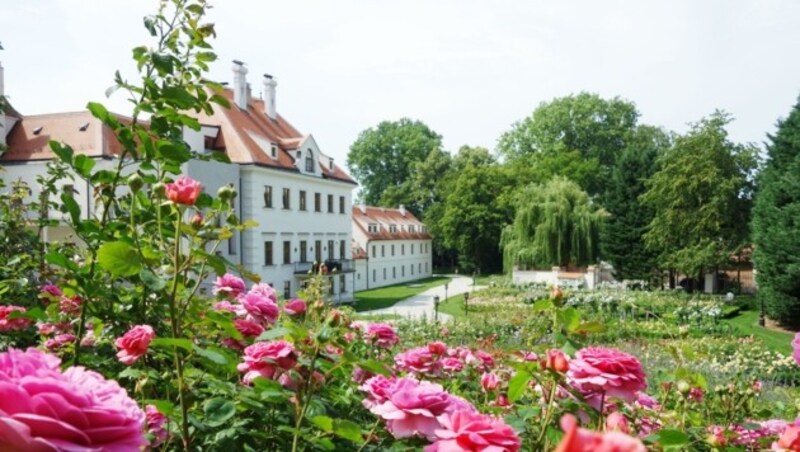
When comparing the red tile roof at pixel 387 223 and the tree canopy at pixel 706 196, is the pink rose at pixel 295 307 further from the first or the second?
the red tile roof at pixel 387 223

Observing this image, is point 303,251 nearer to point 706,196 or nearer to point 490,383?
point 706,196

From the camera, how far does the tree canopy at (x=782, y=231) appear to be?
16.1 metres

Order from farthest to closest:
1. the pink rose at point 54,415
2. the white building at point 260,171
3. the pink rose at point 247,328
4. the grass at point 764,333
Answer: the white building at point 260,171
the grass at point 764,333
the pink rose at point 247,328
the pink rose at point 54,415

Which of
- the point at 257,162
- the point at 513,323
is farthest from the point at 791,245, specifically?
the point at 257,162

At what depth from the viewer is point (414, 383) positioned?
1.15 metres

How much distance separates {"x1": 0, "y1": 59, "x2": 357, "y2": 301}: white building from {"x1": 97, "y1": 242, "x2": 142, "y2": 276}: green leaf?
1870 cm

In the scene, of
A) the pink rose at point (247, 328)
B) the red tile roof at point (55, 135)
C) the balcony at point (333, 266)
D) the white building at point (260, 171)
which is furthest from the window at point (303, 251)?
the pink rose at point (247, 328)

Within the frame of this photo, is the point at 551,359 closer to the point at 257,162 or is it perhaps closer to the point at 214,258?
the point at 214,258

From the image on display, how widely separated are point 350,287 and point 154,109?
93.5 ft

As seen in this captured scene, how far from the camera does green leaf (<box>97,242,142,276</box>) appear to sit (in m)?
1.30

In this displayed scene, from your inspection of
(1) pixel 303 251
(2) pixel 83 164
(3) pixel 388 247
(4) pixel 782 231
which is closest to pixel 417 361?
(2) pixel 83 164

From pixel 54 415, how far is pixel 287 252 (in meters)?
24.2

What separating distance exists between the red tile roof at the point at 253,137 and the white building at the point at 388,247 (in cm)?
959

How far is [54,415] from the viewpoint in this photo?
0.59m
